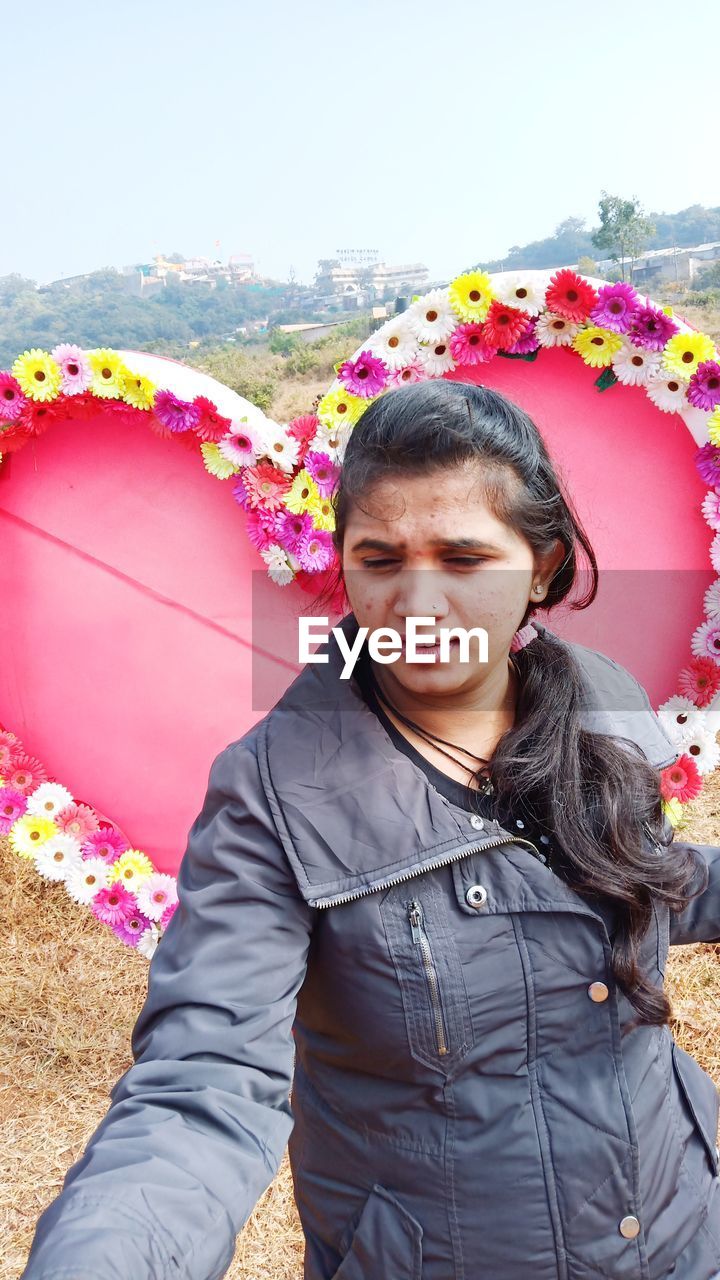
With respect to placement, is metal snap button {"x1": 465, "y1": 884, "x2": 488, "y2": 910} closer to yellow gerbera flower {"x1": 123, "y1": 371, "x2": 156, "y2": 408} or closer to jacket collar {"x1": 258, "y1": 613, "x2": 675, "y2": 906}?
jacket collar {"x1": 258, "y1": 613, "x2": 675, "y2": 906}

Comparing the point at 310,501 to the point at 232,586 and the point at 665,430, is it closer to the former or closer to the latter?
the point at 232,586

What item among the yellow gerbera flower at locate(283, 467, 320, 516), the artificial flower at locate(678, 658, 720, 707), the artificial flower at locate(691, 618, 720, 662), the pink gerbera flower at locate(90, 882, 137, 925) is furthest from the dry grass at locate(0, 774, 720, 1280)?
the yellow gerbera flower at locate(283, 467, 320, 516)

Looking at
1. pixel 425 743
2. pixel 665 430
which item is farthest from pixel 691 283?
pixel 425 743

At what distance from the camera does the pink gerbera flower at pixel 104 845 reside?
2967 millimetres

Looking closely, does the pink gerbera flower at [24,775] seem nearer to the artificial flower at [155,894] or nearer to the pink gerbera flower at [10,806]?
the pink gerbera flower at [10,806]

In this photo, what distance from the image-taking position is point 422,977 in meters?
1.09

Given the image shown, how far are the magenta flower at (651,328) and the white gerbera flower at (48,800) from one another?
83.9 inches

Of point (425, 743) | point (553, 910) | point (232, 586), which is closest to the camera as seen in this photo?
point (553, 910)

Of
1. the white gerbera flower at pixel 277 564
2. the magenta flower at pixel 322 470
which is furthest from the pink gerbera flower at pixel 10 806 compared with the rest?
the magenta flower at pixel 322 470

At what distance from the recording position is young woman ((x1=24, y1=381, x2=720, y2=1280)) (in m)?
1.01

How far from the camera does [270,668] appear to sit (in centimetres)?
294

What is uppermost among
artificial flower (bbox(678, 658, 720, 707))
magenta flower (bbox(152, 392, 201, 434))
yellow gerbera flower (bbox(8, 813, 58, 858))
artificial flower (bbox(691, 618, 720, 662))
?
magenta flower (bbox(152, 392, 201, 434))

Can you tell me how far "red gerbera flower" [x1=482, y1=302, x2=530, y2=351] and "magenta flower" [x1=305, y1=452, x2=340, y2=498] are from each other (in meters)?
0.56

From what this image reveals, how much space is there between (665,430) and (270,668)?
1.33m
